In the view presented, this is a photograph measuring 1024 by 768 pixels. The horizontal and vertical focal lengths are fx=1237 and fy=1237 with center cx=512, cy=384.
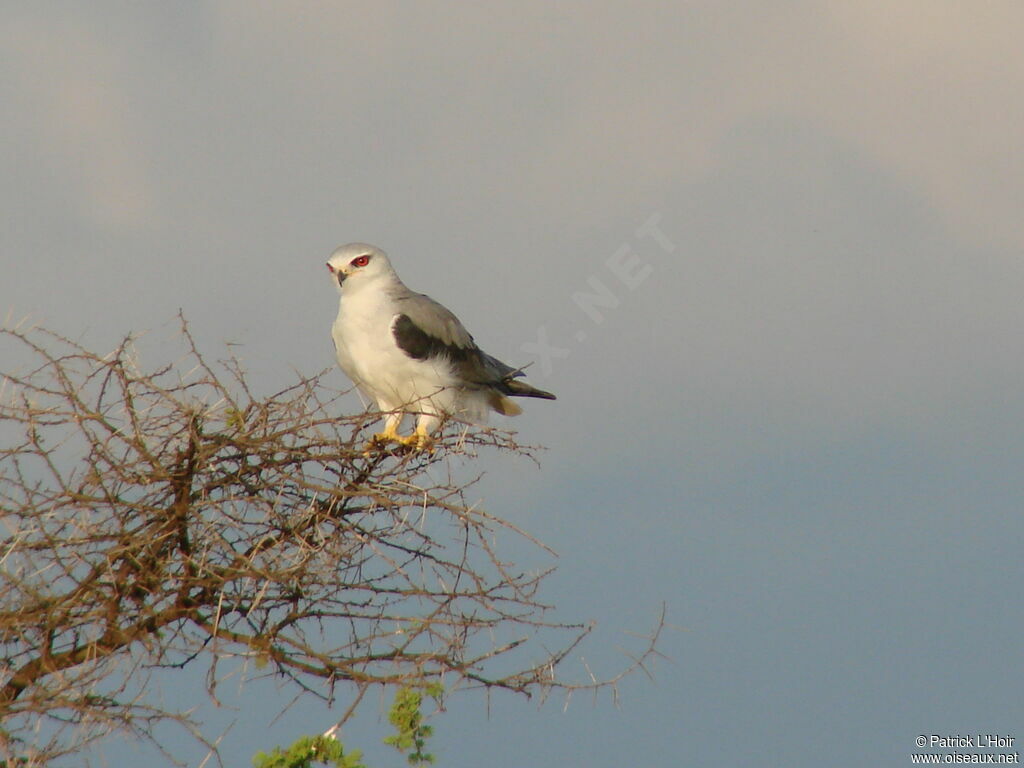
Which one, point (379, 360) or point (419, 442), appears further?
point (379, 360)

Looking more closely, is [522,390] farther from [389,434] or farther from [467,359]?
[389,434]

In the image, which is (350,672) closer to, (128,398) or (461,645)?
(461,645)

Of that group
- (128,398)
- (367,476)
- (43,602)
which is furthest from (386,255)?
(43,602)

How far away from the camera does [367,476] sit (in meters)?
6.28

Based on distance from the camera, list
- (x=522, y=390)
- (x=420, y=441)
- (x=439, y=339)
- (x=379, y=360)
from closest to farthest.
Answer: (x=420, y=441), (x=379, y=360), (x=439, y=339), (x=522, y=390)

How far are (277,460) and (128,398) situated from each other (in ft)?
2.40

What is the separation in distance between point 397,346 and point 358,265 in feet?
2.31

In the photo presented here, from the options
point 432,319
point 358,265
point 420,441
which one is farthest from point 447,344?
point 420,441

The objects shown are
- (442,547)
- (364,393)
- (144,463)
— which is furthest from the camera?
(364,393)

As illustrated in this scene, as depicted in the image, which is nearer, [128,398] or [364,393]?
[128,398]

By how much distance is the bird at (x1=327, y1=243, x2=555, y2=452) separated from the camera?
787cm

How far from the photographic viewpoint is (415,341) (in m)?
7.90

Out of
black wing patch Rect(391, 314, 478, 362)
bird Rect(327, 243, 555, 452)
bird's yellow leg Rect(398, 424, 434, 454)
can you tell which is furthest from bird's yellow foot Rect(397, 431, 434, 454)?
black wing patch Rect(391, 314, 478, 362)

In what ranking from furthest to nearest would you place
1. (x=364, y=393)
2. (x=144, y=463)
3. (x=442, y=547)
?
(x=364, y=393)
(x=442, y=547)
(x=144, y=463)
